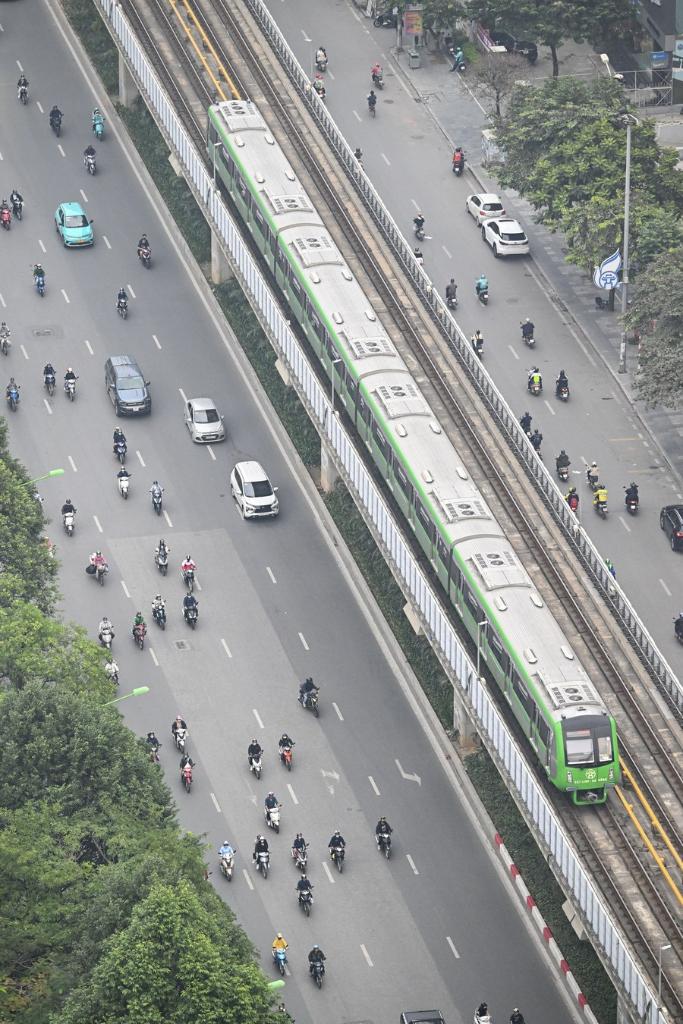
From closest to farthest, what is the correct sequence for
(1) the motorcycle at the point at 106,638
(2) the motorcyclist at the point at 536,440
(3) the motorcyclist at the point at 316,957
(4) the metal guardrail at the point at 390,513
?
1. (4) the metal guardrail at the point at 390,513
2. (3) the motorcyclist at the point at 316,957
3. (1) the motorcycle at the point at 106,638
4. (2) the motorcyclist at the point at 536,440

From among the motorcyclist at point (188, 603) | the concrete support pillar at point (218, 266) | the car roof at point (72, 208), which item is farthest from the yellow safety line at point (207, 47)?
the motorcyclist at point (188, 603)

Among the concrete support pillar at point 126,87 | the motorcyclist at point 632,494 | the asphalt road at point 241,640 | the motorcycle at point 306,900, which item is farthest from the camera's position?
the concrete support pillar at point 126,87

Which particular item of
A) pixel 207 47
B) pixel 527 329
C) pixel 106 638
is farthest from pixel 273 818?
pixel 207 47

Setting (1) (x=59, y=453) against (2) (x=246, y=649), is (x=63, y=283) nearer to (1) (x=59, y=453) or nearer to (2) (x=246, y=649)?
(1) (x=59, y=453)

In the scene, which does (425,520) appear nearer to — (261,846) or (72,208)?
(261,846)

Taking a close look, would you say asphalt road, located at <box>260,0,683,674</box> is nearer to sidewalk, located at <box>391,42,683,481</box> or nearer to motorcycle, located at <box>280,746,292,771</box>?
sidewalk, located at <box>391,42,683,481</box>

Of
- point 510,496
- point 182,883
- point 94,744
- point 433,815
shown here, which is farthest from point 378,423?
point 182,883

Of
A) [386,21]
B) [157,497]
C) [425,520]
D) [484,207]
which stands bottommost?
[157,497]

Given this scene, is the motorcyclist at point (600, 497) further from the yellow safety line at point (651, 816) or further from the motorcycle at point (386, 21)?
the motorcycle at point (386, 21)
